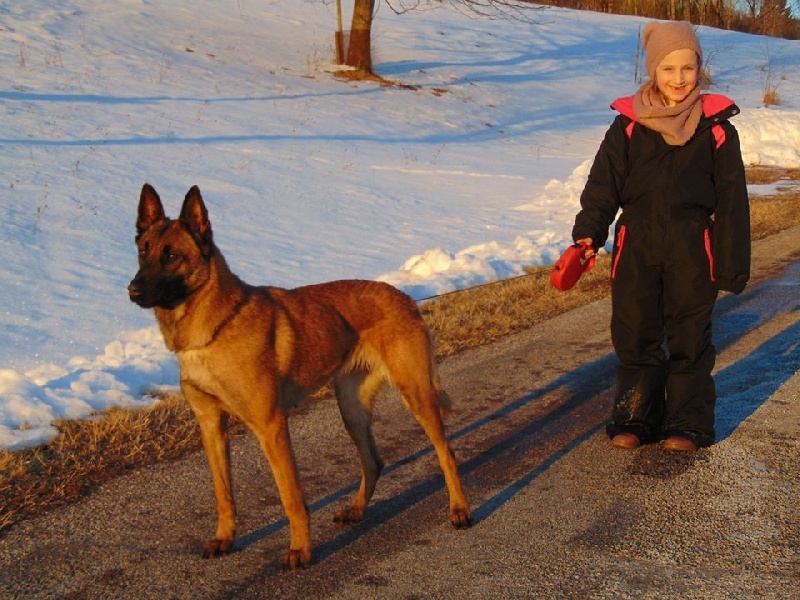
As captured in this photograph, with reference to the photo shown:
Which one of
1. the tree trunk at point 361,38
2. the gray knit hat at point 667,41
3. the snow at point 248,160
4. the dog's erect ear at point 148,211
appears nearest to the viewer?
the dog's erect ear at point 148,211

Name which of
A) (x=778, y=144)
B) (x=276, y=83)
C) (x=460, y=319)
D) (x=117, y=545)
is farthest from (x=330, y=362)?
(x=778, y=144)

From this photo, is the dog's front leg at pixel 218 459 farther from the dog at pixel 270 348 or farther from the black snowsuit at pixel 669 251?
the black snowsuit at pixel 669 251

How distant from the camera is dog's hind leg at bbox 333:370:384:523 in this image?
438 centimetres

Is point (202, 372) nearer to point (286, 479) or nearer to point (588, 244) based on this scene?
point (286, 479)

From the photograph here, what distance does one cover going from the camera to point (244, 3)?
92.8 feet

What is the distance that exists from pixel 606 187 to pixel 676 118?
59cm

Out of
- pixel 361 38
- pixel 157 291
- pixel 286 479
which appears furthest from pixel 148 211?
pixel 361 38

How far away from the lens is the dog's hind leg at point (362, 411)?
173 inches

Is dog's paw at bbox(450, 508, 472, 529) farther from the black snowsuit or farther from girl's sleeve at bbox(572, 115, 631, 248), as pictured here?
girl's sleeve at bbox(572, 115, 631, 248)

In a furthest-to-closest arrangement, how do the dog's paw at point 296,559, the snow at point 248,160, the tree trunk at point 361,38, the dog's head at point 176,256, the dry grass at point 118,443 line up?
the tree trunk at point 361,38 → the snow at point 248,160 → the dry grass at point 118,443 → the dog's head at point 176,256 → the dog's paw at point 296,559

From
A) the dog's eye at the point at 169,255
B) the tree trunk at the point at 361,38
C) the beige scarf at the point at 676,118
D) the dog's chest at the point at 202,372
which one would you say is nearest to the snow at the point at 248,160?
the tree trunk at the point at 361,38

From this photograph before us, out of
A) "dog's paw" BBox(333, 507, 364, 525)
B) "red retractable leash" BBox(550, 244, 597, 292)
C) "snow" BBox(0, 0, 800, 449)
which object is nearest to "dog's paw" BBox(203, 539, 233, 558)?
"dog's paw" BBox(333, 507, 364, 525)

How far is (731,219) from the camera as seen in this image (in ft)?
15.8

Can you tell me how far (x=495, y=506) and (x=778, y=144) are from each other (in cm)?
1906
